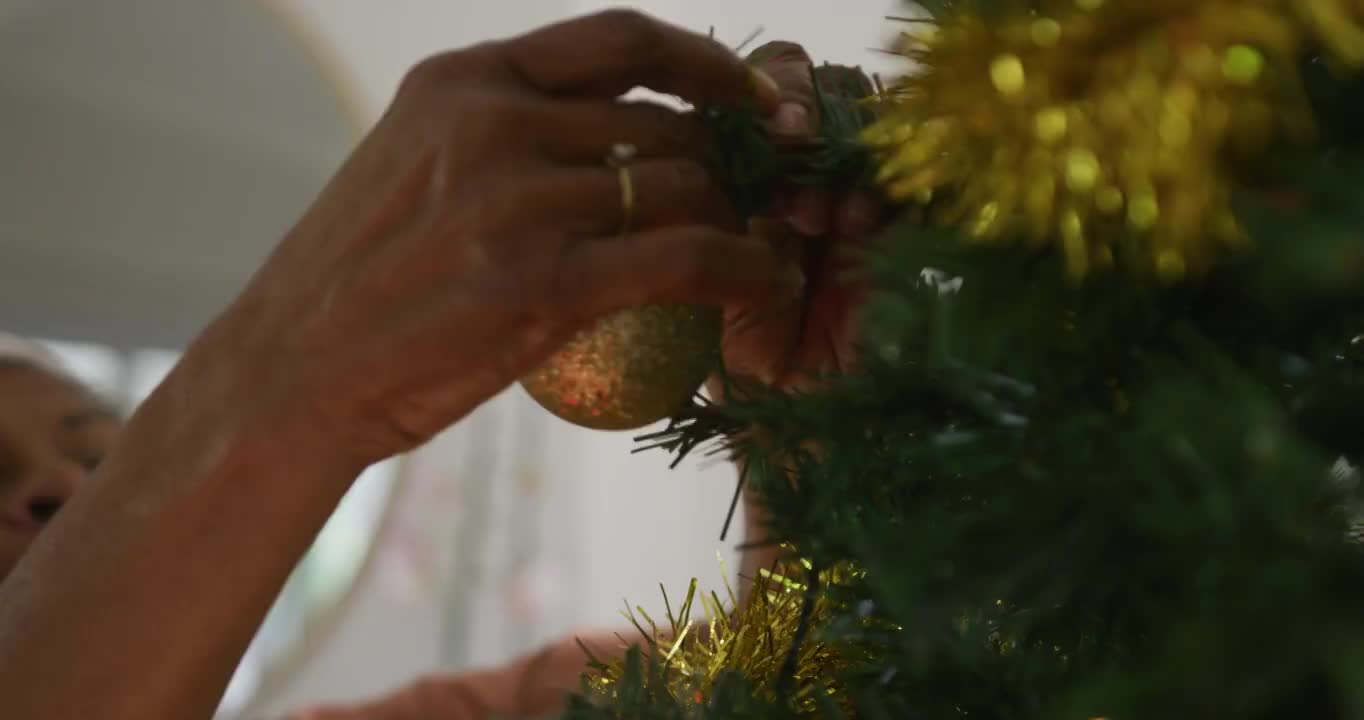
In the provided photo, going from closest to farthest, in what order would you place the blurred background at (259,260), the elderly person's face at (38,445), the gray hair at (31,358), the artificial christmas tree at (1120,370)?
the artificial christmas tree at (1120,370) < the elderly person's face at (38,445) < the gray hair at (31,358) < the blurred background at (259,260)

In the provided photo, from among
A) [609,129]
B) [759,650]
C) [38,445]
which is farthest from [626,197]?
[38,445]

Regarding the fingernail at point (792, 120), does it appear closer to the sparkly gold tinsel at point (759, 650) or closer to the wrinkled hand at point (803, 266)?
the wrinkled hand at point (803, 266)

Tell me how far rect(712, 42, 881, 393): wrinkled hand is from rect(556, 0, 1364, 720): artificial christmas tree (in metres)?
0.07

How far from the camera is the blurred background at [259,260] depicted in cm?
103

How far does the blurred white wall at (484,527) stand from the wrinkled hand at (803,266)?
2.19 feet

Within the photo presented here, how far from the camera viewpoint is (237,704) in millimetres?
1051

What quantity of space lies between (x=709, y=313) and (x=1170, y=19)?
6.4 inches

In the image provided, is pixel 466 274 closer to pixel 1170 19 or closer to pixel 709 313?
pixel 709 313

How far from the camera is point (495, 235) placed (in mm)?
285

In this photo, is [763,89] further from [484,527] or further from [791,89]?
[484,527]

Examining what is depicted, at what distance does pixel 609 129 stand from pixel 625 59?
2 centimetres

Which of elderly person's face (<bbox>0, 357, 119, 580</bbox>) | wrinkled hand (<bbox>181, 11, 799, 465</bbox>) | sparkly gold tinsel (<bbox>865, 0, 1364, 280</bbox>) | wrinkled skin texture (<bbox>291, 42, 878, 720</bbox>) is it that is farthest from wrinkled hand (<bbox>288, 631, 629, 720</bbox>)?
sparkly gold tinsel (<bbox>865, 0, 1364, 280</bbox>)

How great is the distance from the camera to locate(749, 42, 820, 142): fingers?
1.02ft

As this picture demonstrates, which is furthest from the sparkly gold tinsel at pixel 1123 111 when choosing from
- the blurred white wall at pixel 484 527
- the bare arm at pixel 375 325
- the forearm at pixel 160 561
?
the blurred white wall at pixel 484 527
